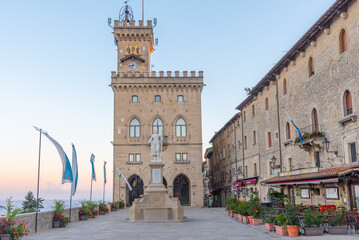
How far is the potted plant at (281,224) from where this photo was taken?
14781 mm

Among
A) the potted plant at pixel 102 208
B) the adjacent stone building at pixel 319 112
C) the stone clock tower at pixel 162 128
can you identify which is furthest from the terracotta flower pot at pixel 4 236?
the stone clock tower at pixel 162 128

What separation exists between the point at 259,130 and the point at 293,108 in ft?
29.4

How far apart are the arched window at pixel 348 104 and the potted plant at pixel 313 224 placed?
6863 mm

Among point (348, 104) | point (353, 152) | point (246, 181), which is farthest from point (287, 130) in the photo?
point (246, 181)

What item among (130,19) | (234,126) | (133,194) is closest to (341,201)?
(234,126)

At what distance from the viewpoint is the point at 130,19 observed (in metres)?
53.4

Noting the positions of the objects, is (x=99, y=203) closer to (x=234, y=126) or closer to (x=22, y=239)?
(x=22, y=239)

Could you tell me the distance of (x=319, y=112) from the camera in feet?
73.6

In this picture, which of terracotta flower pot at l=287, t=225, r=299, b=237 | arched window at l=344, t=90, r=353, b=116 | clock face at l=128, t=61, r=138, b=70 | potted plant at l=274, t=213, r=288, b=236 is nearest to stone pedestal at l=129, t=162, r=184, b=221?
potted plant at l=274, t=213, r=288, b=236

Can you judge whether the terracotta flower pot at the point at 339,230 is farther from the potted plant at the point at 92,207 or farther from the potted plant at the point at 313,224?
the potted plant at the point at 92,207

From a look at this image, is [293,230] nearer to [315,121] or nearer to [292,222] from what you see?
[292,222]

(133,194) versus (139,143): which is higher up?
(139,143)

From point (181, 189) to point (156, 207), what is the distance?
80.5 feet

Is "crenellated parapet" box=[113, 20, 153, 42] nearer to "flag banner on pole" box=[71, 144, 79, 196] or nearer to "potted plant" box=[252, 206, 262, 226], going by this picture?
"flag banner on pole" box=[71, 144, 79, 196]
